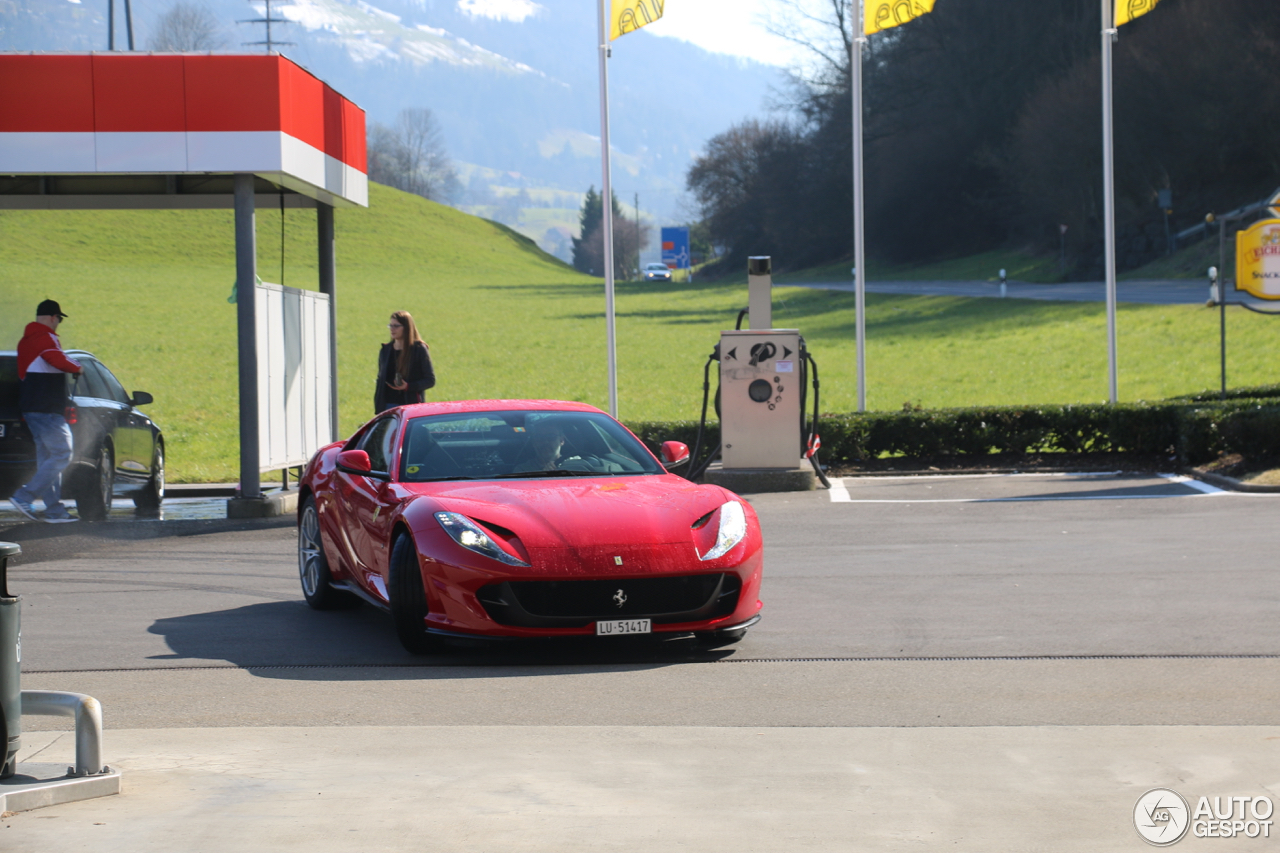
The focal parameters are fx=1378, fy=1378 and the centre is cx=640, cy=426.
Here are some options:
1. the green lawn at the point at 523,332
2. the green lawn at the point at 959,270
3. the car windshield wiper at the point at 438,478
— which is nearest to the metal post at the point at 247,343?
the green lawn at the point at 523,332

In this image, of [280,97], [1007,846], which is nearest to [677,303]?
[280,97]

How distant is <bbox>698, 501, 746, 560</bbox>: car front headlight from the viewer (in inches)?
276

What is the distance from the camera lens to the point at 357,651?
7.38 metres

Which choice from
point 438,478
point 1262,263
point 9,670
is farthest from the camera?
point 1262,263

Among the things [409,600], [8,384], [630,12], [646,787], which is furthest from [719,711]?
[630,12]

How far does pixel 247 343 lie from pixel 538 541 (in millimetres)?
8024

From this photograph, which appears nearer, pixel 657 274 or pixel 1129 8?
pixel 1129 8

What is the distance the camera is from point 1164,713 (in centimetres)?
567

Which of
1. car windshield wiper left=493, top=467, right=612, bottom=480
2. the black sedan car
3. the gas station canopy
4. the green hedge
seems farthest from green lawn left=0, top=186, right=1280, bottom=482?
car windshield wiper left=493, top=467, right=612, bottom=480

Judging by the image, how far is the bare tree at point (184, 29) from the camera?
3803cm

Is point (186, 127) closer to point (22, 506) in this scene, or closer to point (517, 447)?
point (22, 506)

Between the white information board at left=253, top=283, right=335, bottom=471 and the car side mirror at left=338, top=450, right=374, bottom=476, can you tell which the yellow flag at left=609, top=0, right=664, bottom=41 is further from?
the car side mirror at left=338, top=450, right=374, bottom=476

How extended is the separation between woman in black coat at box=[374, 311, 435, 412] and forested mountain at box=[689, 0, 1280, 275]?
4196 centimetres

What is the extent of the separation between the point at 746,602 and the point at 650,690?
41.1 inches
